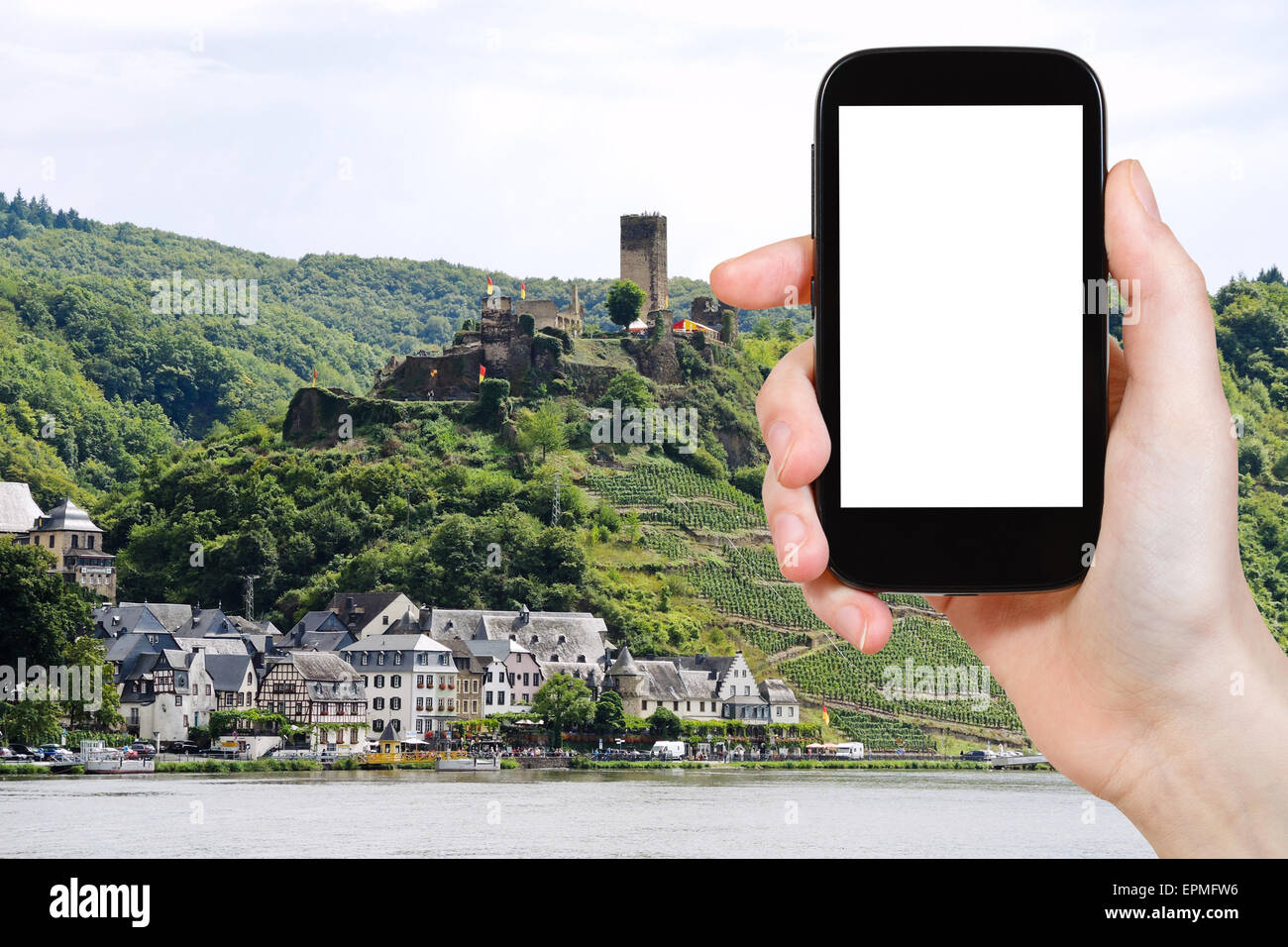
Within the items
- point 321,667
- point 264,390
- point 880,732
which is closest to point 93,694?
point 321,667

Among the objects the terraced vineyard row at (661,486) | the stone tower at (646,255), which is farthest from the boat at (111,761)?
the stone tower at (646,255)

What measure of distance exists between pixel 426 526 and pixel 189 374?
25132 mm

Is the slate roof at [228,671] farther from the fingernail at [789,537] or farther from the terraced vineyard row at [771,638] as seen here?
the fingernail at [789,537]

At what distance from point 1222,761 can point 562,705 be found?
188ft

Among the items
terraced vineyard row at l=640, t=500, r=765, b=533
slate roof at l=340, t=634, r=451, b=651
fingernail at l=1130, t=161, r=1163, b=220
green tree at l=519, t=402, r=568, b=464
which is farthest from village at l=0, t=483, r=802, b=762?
fingernail at l=1130, t=161, r=1163, b=220

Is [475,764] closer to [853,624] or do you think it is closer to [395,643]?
[395,643]

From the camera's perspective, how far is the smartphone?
2262 mm

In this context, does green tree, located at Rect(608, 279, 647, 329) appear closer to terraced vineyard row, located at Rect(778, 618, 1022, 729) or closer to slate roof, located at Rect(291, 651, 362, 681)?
terraced vineyard row, located at Rect(778, 618, 1022, 729)

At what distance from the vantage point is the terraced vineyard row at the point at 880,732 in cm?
6700

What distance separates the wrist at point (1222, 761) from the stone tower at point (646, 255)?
276ft

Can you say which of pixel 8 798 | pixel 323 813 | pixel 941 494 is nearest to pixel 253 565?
pixel 8 798

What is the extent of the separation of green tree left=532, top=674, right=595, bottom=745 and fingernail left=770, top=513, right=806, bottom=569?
56.4 meters

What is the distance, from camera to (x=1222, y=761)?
1924 millimetres
